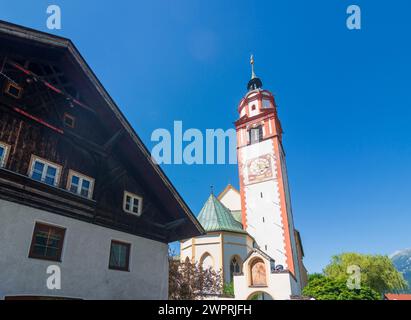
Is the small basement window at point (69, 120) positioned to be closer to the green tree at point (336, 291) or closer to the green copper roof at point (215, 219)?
the green copper roof at point (215, 219)

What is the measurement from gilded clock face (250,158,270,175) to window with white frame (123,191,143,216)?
2451 centimetres

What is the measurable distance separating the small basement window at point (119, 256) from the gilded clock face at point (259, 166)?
25.7 metres

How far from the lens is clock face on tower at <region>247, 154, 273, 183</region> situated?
33.8 meters

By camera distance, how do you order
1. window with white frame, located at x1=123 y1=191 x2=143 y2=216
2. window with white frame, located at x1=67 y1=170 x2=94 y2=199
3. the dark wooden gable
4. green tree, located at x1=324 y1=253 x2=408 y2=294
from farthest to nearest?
1. green tree, located at x1=324 y1=253 x2=408 y2=294
2. window with white frame, located at x1=123 y1=191 x2=143 y2=216
3. window with white frame, located at x1=67 y1=170 x2=94 y2=199
4. the dark wooden gable

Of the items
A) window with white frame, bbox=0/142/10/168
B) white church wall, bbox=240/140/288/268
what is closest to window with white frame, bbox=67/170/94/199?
window with white frame, bbox=0/142/10/168

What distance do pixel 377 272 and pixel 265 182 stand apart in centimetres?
2553

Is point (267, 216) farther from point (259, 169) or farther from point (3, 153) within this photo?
point (3, 153)

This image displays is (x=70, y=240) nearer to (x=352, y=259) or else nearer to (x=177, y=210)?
(x=177, y=210)

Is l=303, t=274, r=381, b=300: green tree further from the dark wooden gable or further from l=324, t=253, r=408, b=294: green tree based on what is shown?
l=324, t=253, r=408, b=294: green tree

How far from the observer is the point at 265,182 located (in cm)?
Result: 3344

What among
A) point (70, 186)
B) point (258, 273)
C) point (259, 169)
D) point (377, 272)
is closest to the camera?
point (70, 186)

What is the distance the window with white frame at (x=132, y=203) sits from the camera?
11.0m

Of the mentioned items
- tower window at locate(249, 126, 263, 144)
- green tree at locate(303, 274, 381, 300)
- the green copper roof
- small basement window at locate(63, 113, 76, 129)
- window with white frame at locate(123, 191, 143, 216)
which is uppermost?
tower window at locate(249, 126, 263, 144)

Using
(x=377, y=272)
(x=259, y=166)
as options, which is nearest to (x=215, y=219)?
(x=259, y=166)
